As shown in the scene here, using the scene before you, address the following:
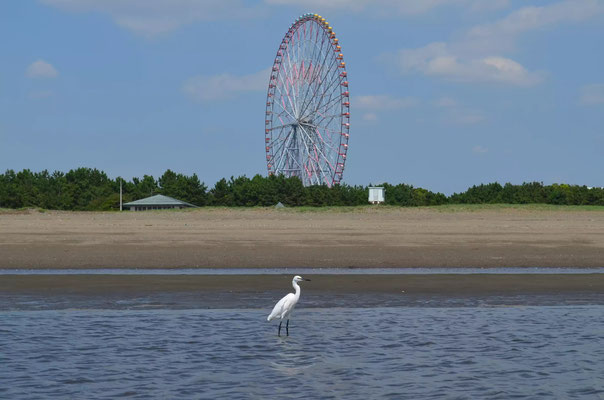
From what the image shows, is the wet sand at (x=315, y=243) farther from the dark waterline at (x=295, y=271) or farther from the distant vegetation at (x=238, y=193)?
the distant vegetation at (x=238, y=193)

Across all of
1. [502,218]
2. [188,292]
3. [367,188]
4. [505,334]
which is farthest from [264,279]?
[367,188]

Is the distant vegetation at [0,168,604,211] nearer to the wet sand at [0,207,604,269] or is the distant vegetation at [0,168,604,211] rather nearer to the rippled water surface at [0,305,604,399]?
the wet sand at [0,207,604,269]

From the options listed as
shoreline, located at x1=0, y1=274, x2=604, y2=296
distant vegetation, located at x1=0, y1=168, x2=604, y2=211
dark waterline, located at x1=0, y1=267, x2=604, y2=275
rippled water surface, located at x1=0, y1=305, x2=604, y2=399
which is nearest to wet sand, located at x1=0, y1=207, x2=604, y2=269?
dark waterline, located at x1=0, y1=267, x2=604, y2=275

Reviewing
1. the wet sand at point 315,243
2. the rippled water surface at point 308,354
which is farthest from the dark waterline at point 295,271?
the rippled water surface at point 308,354

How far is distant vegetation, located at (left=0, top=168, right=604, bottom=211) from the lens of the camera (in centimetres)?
8762

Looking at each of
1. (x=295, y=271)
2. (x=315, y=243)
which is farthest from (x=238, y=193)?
(x=295, y=271)

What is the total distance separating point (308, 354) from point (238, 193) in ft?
277

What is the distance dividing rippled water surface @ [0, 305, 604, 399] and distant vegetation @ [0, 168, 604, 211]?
68.7 metres

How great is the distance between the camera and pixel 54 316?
17.5 m

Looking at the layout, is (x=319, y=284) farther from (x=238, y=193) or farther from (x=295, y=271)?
(x=238, y=193)

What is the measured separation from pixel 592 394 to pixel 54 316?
10.7 meters

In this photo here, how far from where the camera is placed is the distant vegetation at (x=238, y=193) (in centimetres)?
8762

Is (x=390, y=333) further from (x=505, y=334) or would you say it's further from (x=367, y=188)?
(x=367, y=188)

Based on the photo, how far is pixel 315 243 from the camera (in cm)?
3666
